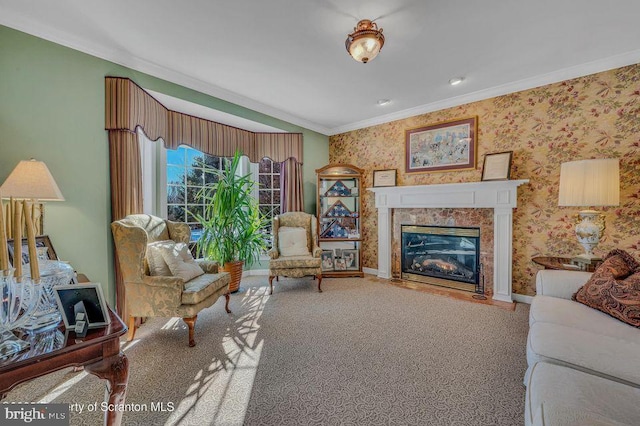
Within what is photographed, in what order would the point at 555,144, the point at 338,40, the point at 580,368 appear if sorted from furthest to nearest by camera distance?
A: the point at 555,144, the point at 338,40, the point at 580,368

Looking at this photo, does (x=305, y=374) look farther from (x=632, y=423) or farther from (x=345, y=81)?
(x=345, y=81)

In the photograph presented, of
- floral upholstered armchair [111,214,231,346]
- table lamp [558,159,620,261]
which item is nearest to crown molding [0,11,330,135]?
floral upholstered armchair [111,214,231,346]

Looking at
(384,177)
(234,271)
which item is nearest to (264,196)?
(234,271)

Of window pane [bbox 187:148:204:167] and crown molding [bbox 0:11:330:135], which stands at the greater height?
crown molding [bbox 0:11:330:135]

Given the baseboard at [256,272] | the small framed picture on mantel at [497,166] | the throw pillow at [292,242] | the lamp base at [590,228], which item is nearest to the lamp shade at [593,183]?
the lamp base at [590,228]

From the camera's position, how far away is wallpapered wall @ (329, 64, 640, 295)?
2.53m

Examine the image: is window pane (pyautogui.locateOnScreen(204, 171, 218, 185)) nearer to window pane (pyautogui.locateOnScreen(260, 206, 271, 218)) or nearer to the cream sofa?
window pane (pyautogui.locateOnScreen(260, 206, 271, 218))

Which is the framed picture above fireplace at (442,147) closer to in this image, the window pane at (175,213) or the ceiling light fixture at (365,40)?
the ceiling light fixture at (365,40)

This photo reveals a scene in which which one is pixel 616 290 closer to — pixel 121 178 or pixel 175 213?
pixel 121 178

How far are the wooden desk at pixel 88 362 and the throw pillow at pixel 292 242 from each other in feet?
8.73

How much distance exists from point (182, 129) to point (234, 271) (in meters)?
1.95

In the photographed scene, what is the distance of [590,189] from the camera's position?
221 centimetres

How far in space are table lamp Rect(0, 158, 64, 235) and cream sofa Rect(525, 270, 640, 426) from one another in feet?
9.16

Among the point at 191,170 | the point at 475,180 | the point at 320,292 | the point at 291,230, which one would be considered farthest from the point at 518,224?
the point at 191,170
